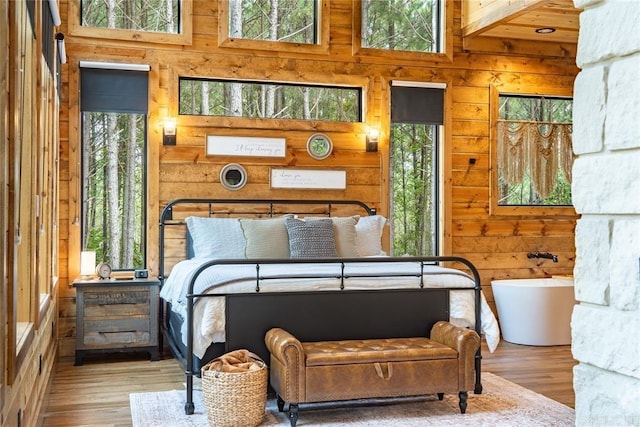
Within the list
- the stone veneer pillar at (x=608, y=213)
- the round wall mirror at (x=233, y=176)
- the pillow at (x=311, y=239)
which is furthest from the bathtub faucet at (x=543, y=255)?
the stone veneer pillar at (x=608, y=213)

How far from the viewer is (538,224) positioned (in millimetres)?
6828

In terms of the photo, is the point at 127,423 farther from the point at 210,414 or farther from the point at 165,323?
the point at 165,323

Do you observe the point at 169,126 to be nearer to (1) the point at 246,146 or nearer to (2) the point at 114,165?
(2) the point at 114,165

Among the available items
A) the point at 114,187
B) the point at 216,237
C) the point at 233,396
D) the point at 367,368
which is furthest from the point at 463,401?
the point at 114,187

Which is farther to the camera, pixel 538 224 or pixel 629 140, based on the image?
pixel 538 224

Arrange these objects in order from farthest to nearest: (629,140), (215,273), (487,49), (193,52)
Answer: (487,49) < (193,52) < (215,273) < (629,140)

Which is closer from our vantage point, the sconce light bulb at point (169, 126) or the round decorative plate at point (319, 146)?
the sconce light bulb at point (169, 126)

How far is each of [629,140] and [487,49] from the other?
5987mm

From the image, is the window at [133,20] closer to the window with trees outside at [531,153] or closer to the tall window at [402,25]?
the tall window at [402,25]

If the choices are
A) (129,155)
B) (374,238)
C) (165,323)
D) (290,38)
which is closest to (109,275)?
(165,323)

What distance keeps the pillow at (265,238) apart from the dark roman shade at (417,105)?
181cm

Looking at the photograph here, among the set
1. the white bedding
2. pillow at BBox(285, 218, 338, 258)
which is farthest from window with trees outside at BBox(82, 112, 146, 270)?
pillow at BBox(285, 218, 338, 258)

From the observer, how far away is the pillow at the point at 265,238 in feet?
17.0

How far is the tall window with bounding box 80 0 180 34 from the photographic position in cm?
570
